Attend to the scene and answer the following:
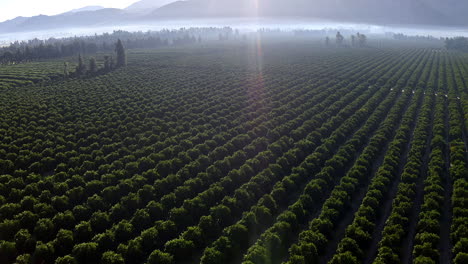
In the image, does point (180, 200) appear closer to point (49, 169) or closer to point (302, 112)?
point (49, 169)

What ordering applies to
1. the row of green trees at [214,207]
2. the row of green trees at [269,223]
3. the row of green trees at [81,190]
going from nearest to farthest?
1. the row of green trees at [269,223]
2. the row of green trees at [214,207]
3. the row of green trees at [81,190]

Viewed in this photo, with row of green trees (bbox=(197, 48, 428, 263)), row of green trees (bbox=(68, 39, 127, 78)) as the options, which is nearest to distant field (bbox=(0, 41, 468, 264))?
row of green trees (bbox=(197, 48, 428, 263))

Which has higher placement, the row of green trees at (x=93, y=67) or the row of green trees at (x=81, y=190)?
the row of green trees at (x=93, y=67)

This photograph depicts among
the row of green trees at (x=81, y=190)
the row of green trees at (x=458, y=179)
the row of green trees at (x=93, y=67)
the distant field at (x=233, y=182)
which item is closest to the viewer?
the row of green trees at (x=458, y=179)

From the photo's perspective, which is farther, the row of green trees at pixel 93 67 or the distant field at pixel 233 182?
the row of green trees at pixel 93 67

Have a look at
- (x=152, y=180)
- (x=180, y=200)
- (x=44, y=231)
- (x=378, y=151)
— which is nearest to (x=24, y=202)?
(x=44, y=231)

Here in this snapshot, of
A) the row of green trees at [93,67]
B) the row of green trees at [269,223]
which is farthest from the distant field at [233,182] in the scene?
the row of green trees at [93,67]

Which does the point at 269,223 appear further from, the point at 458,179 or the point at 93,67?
the point at 93,67

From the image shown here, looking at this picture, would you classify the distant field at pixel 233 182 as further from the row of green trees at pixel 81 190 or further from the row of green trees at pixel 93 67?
the row of green trees at pixel 93 67
